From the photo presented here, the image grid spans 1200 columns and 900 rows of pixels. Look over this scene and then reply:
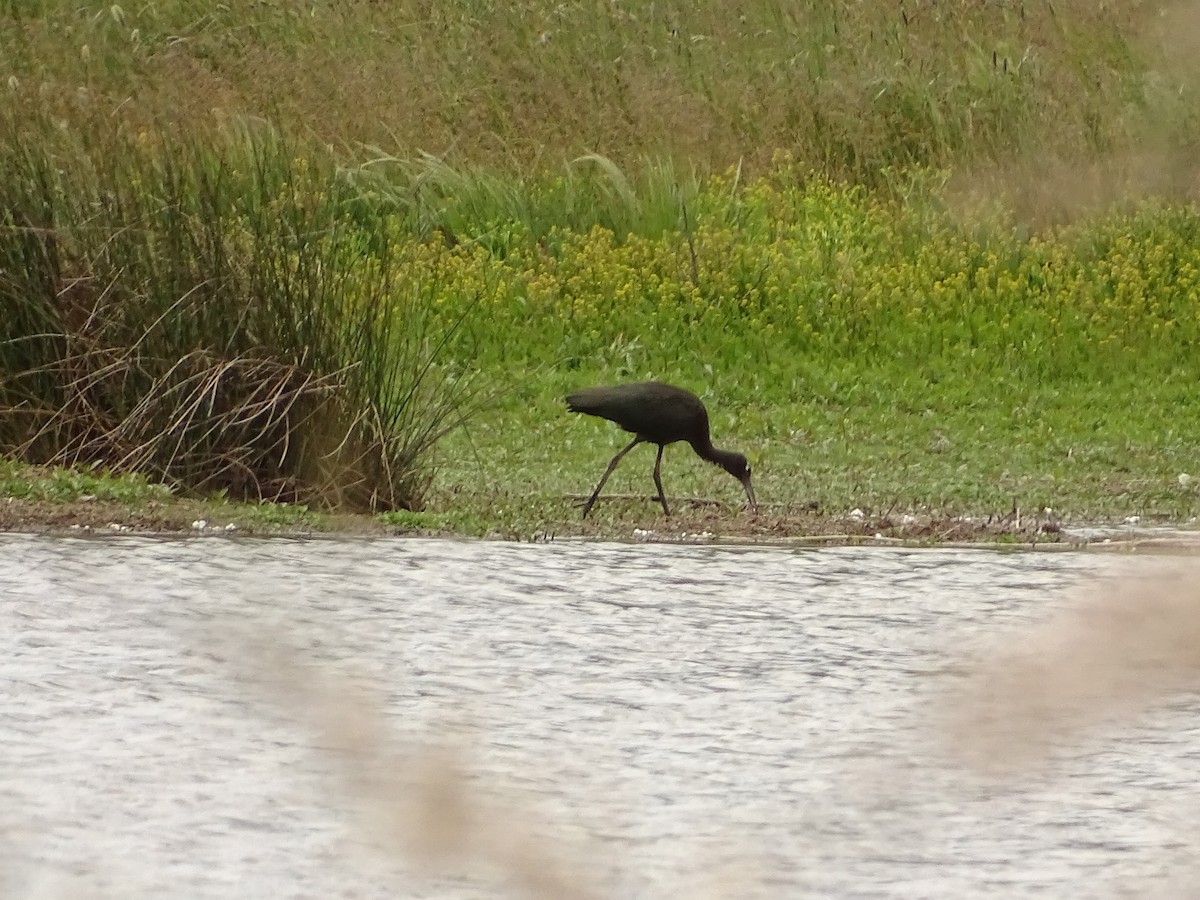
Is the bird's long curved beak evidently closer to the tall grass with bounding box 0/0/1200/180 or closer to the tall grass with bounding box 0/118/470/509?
the tall grass with bounding box 0/118/470/509

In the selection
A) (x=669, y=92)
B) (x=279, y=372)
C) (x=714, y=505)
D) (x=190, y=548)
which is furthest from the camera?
(x=669, y=92)

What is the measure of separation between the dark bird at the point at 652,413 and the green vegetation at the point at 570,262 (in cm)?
27

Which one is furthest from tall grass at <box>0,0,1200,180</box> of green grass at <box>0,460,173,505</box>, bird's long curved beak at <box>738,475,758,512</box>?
green grass at <box>0,460,173,505</box>

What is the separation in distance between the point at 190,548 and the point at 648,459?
12.8 feet

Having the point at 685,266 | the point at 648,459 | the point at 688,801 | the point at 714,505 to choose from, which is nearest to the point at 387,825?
the point at 688,801

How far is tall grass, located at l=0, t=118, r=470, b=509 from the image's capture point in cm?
604

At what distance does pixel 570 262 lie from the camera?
11000mm

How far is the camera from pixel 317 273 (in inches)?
242

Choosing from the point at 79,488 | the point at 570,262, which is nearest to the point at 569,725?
the point at 79,488

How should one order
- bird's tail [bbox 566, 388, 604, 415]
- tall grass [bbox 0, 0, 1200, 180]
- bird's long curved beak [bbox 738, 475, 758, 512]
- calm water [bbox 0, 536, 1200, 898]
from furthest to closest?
tall grass [bbox 0, 0, 1200, 180] < bird's long curved beak [bbox 738, 475, 758, 512] < bird's tail [bbox 566, 388, 604, 415] < calm water [bbox 0, 536, 1200, 898]

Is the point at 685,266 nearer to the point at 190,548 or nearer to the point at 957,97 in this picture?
the point at 957,97

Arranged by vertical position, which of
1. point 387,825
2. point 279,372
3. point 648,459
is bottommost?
point 648,459

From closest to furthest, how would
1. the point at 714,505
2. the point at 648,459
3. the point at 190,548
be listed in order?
→ the point at 190,548 < the point at 714,505 < the point at 648,459

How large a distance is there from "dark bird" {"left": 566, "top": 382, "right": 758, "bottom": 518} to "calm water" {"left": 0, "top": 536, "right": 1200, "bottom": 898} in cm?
104
